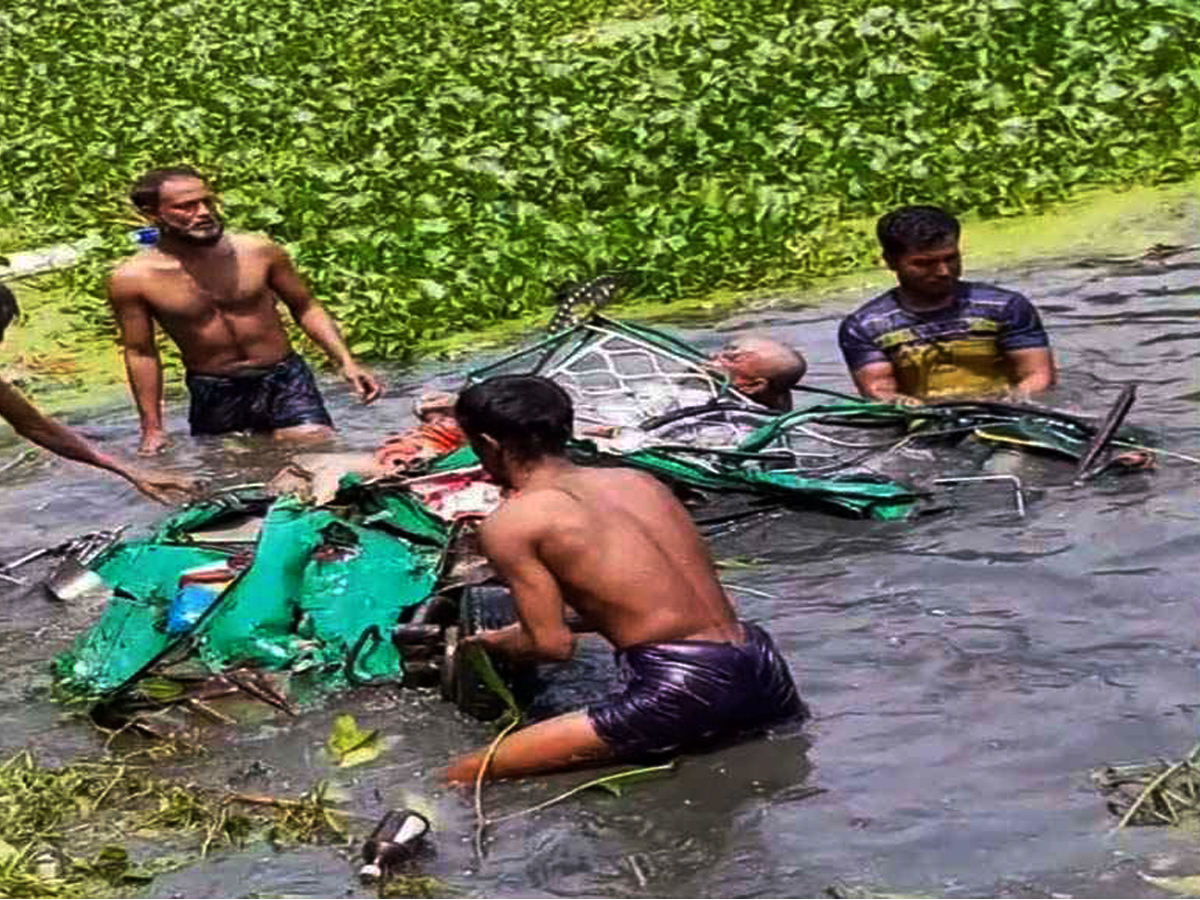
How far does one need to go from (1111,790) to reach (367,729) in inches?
79.3

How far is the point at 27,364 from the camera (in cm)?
1159

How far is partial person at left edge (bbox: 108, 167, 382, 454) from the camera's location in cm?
883

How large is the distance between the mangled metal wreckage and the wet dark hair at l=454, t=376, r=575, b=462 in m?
0.59

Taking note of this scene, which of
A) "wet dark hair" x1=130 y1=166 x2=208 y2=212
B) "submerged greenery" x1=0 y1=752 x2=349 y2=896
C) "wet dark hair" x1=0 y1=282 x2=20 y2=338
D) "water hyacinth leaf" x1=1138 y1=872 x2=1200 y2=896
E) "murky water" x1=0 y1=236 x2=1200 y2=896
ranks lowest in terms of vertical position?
"murky water" x1=0 y1=236 x2=1200 y2=896

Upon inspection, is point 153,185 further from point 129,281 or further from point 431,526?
point 431,526

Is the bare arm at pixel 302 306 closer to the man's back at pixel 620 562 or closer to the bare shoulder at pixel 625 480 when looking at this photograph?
the bare shoulder at pixel 625 480

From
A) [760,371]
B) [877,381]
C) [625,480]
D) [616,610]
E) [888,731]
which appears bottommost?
[888,731]

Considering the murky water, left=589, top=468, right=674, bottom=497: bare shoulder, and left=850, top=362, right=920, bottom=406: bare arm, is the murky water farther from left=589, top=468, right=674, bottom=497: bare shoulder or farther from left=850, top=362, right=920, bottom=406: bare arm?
left=850, top=362, right=920, bottom=406: bare arm

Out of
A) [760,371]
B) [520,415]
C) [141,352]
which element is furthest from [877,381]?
[520,415]

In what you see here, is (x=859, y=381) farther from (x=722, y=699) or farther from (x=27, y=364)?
(x=27, y=364)

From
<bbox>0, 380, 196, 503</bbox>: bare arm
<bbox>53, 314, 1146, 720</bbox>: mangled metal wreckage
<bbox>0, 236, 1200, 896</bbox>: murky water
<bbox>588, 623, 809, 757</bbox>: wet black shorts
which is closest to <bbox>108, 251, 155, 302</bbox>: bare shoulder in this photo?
<bbox>0, 236, 1200, 896</bbox>: murky water

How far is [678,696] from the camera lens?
5.36 meters

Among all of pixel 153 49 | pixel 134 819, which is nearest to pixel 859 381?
pixel 134 819

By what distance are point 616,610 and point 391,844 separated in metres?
0.84
